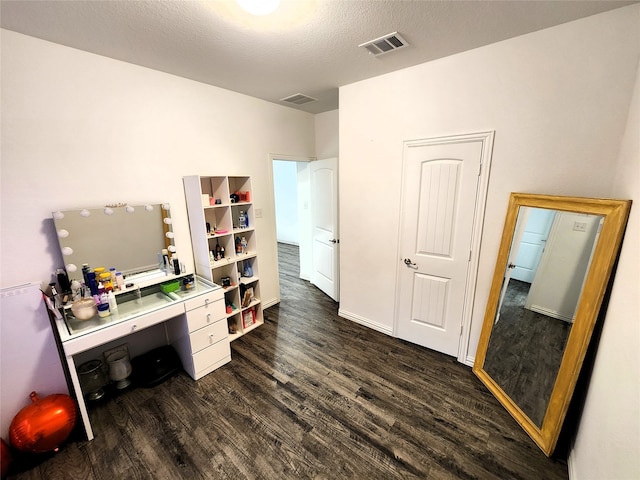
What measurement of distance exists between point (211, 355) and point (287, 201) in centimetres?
491

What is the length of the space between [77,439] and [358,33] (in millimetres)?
3381

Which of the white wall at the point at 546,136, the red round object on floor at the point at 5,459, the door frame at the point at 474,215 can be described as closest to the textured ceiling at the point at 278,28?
the white wall at the point at 546,136

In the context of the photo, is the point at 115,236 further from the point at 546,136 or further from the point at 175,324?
the point at 546,136

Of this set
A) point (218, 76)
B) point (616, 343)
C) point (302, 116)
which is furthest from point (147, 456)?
point (302, 116)

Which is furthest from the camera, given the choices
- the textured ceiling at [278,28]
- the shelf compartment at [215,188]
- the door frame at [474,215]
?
the shelf compartment at [215,188]

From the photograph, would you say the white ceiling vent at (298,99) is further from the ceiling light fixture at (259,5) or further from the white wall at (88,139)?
the ceiling light fixture at (259,5)

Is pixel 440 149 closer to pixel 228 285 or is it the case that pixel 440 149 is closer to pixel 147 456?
pixel 228 285

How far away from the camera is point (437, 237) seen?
7.82 feet

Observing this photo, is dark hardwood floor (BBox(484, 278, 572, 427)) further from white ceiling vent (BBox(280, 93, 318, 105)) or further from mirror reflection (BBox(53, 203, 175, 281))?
mirror reflection (BBox(53, 203, 175, 281))

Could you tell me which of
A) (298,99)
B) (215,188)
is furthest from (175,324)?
(298,99)

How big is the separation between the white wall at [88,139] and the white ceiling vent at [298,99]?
1.65ft

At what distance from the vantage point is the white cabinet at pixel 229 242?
2.53m

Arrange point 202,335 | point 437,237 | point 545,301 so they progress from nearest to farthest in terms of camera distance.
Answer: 1. point 545,301
2. point 202,335
3. point 437,237

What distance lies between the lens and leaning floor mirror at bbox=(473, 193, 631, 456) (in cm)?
146
